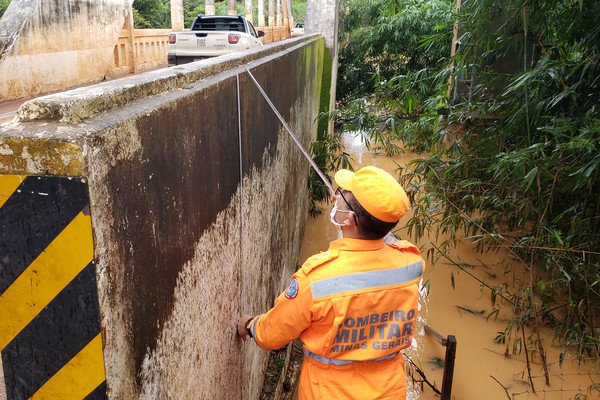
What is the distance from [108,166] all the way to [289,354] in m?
3.37

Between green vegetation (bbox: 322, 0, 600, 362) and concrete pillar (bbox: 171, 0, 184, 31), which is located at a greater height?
concrete pillar (bbox: 171, 0, 184, 31)

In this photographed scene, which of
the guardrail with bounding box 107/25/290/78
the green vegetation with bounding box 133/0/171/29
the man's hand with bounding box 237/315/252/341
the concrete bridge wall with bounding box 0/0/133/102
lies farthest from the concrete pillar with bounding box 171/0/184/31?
the man's hand with bounding box 237/315/252/341

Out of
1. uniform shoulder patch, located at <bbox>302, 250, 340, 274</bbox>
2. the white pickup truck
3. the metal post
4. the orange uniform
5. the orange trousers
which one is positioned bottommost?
the metal post

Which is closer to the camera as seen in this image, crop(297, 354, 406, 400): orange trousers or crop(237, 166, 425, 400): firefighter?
crop(237, 166, 425, 400): firefighter

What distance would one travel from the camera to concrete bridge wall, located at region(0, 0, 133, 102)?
8.67 m

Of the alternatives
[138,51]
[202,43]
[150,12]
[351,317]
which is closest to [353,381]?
[351,317]

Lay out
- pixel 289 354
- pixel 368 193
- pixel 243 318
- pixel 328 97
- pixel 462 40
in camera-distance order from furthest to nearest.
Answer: pixel 328 97 < pixel 462 40 < pixel 289 354 < pixel 243 318 < pixel 368 193

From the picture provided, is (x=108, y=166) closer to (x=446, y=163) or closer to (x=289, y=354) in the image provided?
(x=289, y=354)

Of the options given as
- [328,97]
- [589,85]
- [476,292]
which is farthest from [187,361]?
[328,97]

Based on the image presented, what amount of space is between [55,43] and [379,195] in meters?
9.93

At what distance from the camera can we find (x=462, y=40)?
5.79 meters

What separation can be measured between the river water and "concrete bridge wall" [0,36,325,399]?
3159mm

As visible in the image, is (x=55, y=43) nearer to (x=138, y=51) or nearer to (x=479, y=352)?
(x=138, y=51)

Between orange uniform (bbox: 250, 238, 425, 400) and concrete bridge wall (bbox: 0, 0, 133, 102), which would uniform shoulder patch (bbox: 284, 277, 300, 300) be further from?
concrete bridge wall (bbox: 0, 0, 133, 102)
